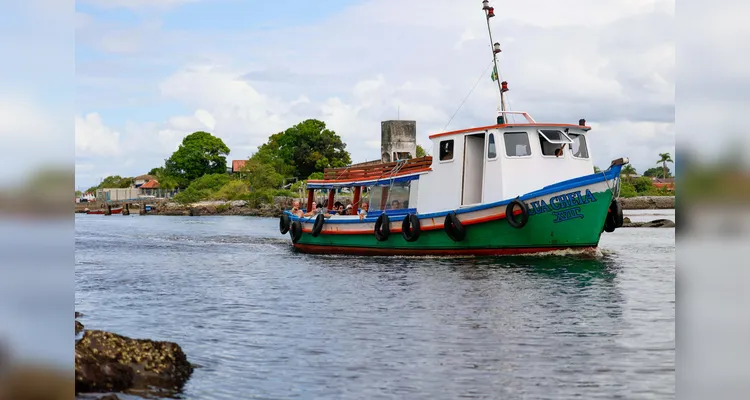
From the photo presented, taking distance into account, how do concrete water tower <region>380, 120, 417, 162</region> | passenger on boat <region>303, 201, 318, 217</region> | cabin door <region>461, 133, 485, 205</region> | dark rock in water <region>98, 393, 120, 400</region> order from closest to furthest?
1. dark rock in water <region>98, 393, 120, 400</region>
2. cabin door <region>461, 133, 485, 205</region>
3. passenger on boat <region>303, 201, 318, 217</region>
4. concrete water tower <region>380, 120, 417, 162</region>

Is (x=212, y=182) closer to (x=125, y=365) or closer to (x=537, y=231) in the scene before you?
(x=537, y=231)

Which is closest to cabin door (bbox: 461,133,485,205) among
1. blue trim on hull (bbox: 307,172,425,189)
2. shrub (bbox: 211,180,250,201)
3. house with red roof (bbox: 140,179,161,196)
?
blue trim on hull (bbox: 307,172,425,189)

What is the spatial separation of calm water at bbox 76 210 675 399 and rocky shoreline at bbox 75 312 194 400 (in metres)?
0.32

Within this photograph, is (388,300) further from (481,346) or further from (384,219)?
(384,219)

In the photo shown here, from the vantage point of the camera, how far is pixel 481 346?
1116cm

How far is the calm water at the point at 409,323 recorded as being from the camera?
918 cm

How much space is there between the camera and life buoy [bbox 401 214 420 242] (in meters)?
22.6

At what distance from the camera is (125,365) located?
880 centimetres

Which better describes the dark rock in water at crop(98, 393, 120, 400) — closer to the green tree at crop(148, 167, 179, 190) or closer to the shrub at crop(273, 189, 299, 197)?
the shrub at crop(273, 189, 299, 197)

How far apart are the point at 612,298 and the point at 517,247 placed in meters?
5.62

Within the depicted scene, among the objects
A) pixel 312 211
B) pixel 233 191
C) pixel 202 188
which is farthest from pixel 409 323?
pixel 202 188

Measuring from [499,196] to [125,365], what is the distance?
13710 millimetres

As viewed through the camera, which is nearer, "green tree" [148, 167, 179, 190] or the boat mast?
the boat mast
